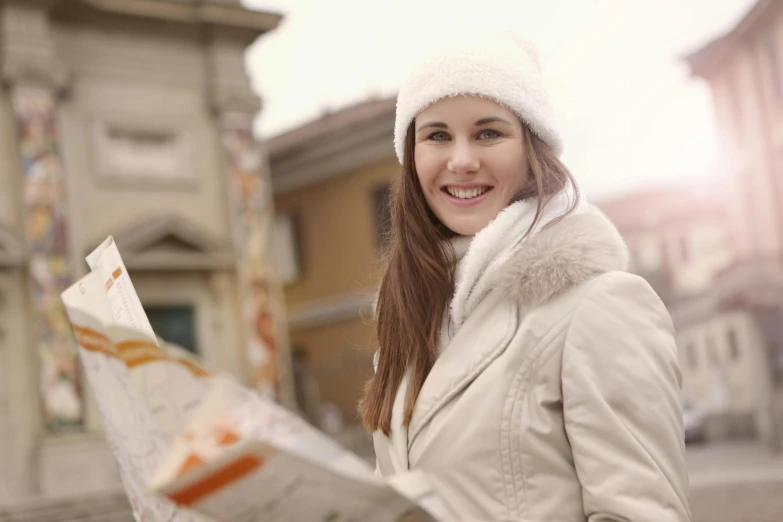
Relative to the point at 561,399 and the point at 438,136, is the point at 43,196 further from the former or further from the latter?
the point at 561,399

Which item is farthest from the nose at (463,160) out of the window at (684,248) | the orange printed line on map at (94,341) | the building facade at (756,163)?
the window at (684,248)

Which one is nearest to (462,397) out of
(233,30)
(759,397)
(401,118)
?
(401,118)

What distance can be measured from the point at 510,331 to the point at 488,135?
0.37m

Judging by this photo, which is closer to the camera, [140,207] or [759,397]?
[759,397]

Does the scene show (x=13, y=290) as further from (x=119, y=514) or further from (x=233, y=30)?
(x=233, y=30)

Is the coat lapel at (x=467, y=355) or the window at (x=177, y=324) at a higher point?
the coat lapel at (x=467, y=355)

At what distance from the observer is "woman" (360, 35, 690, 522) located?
4.40 feet

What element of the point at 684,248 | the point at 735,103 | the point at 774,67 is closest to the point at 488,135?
the point at 774,67

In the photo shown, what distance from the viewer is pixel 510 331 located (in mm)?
1473

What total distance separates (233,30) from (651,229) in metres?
6.95

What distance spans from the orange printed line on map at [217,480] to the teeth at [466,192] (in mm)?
787

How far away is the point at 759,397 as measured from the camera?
310 inches

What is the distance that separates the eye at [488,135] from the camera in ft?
5.42

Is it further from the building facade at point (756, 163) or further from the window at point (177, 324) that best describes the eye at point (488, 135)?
the window at point (177, 324)
